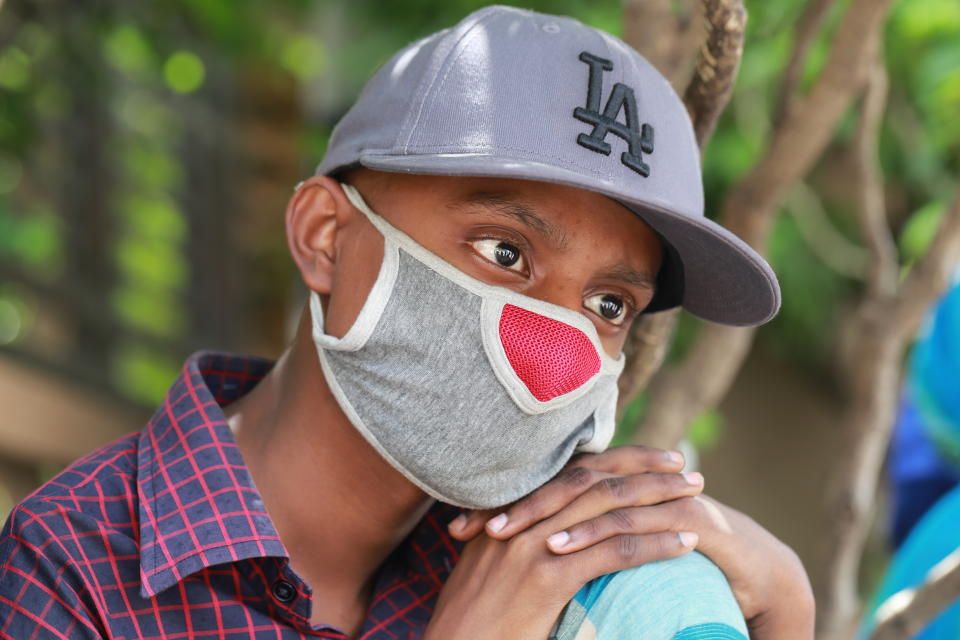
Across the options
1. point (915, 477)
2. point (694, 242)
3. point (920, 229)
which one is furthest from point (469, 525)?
point (920, 229)

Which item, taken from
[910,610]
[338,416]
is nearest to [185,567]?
[338,416]

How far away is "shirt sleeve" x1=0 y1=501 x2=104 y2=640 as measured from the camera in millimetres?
1658

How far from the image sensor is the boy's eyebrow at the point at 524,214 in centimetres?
180

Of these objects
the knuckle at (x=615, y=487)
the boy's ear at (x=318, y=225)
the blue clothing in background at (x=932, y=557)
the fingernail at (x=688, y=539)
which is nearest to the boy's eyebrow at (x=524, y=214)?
the boy's ear at (x=318, y=225)

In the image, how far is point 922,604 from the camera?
2197mm

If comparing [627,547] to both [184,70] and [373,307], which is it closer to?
[373,307]

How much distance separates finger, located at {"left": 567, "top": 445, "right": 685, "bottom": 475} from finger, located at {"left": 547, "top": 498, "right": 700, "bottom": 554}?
8cm

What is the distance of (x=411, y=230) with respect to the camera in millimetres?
1857

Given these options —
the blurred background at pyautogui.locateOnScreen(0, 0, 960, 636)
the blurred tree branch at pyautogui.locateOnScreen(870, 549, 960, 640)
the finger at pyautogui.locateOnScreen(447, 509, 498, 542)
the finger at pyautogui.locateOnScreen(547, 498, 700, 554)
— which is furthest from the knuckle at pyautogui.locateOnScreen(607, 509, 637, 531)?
the blurred background at pyautogui.locateOnScreen(0, 0, 960, 636)

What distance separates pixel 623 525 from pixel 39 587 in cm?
Result: 85

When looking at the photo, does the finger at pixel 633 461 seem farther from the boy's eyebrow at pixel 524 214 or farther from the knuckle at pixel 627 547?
the boy's eyebrow at pixel 524 214

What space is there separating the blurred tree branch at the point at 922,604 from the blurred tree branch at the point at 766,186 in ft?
1.76

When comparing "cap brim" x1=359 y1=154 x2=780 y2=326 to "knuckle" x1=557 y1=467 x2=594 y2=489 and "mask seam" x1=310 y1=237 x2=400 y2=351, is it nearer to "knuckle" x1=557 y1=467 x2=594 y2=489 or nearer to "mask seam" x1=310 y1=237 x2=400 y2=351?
"mask seam" x1=310 y1=237 x2=400 y2=351

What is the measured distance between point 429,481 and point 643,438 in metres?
0.75
